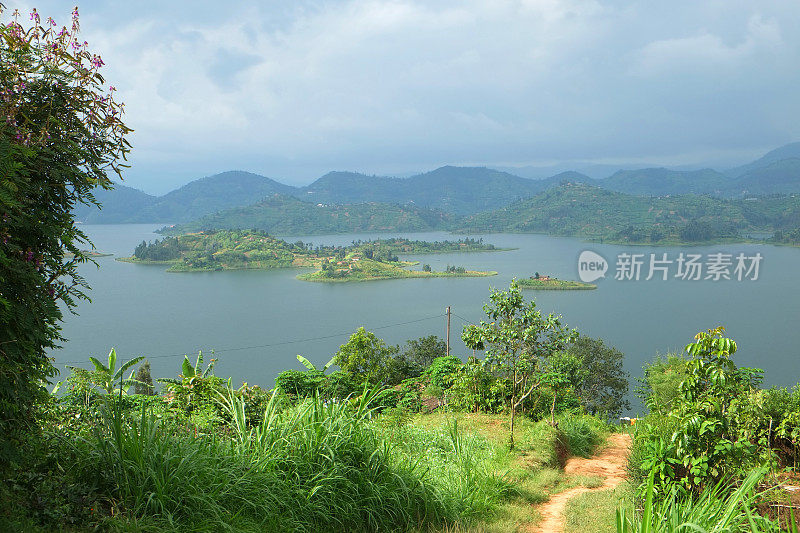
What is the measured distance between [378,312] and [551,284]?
2595cm

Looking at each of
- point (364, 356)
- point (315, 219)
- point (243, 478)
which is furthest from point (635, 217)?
point (243, 478)

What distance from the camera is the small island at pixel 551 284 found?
75.7 meters

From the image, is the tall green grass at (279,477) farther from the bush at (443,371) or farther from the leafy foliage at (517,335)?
the bush at (443,371)

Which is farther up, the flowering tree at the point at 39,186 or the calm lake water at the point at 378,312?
the flowering tree at the point at 39,186

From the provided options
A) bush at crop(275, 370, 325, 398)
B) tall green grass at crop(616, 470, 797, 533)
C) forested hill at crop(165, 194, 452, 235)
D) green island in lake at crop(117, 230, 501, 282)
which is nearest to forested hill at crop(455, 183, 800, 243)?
forested hill at crop(165, 194, 452, 235)

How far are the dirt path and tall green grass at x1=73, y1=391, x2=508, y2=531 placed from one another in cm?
44

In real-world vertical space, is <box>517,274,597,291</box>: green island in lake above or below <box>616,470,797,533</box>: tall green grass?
below

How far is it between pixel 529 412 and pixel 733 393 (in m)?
5.52

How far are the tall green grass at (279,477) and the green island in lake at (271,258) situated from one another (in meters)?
81.7

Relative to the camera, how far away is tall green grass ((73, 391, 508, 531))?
270 centimetres

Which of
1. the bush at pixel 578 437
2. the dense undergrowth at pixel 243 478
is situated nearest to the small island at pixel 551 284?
the bush at pixel 578 437

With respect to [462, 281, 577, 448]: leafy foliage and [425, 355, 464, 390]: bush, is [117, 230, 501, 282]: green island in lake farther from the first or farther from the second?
[462, 281, 577, 448]: leafy foliage

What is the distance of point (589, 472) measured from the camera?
6098 mm

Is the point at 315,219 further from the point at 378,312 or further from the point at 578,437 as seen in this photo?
the point at 578,437
